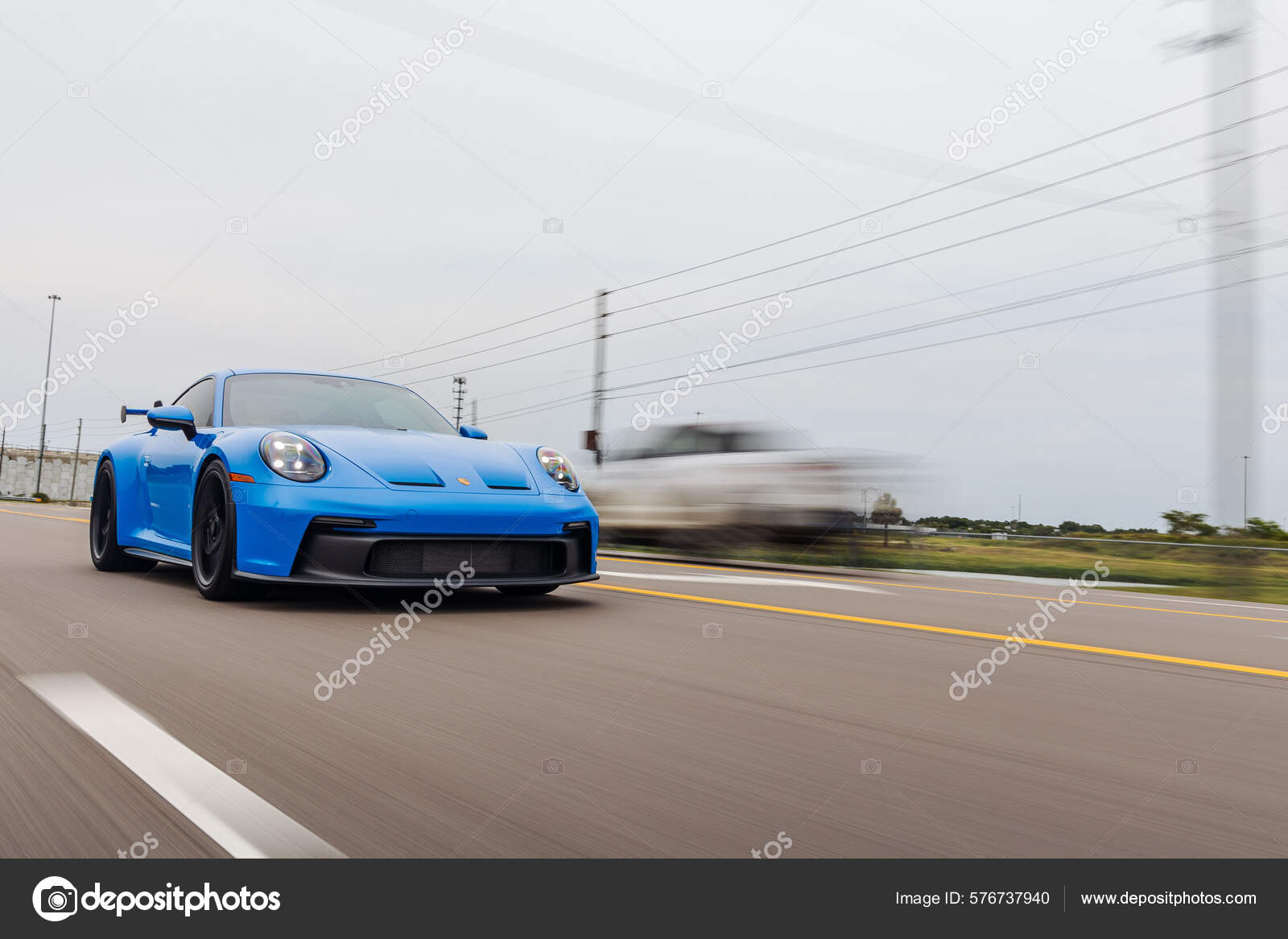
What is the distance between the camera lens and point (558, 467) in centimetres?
609

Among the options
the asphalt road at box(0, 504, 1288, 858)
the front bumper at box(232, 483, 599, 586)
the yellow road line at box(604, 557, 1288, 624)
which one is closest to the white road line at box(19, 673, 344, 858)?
the asphalt road at box(0, 504, 1288, 858)

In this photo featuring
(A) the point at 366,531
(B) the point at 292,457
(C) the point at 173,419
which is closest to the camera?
(A) the point at 366,531

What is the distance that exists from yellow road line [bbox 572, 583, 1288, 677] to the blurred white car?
453 cm

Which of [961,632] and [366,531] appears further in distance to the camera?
[961,632]

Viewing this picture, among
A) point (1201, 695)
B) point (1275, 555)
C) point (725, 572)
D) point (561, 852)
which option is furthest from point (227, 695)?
point (1275, 555)

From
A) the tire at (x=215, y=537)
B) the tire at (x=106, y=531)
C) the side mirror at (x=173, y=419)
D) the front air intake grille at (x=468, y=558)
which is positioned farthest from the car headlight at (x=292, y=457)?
the tire at (x=106, y=531)

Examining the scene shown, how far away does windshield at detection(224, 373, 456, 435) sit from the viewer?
629 centimetres

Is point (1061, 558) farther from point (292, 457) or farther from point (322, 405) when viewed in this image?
point (292, 457)

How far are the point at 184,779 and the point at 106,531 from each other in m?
5.92

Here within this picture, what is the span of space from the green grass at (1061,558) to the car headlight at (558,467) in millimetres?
5995

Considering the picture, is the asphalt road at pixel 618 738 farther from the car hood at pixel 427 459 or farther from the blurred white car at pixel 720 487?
the blurred white car at pixel 720 487

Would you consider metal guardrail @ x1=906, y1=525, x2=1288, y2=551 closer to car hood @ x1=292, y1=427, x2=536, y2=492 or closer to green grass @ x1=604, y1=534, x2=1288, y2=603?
green grass @ x1=604, y1=534, x2=1288, y2=603

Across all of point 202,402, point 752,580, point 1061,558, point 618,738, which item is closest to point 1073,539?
point 1061,558
